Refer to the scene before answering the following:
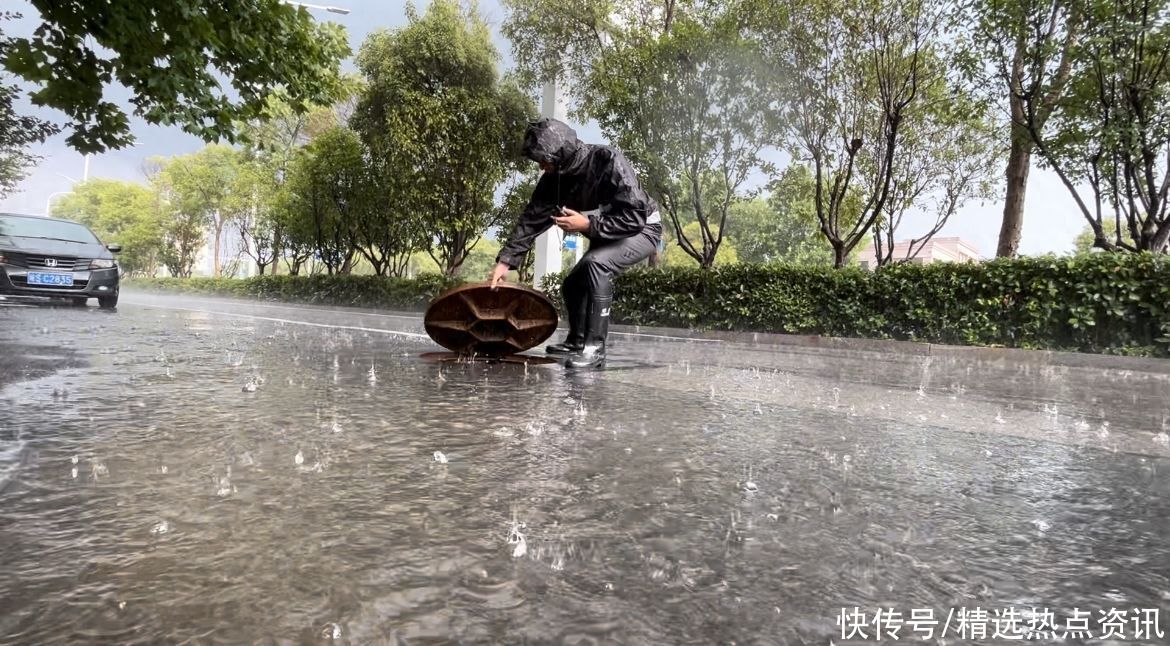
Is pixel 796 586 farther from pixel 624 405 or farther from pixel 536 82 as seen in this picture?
pixel 536 82

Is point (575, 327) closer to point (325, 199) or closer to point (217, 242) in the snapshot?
point (325, 199)

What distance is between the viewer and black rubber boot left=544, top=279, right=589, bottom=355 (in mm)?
5350

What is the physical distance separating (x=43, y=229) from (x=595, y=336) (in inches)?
423

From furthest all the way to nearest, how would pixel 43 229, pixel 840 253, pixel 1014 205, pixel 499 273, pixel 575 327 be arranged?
pixel 840 253 < pixel 1014 205 < pixel 43 229 < pixel 575 327 < pixel 499 273

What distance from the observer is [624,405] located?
3.53 meters

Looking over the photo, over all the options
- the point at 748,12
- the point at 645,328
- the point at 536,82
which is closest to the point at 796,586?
the point at 645,328

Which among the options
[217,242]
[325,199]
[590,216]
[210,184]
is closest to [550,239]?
[325,199]

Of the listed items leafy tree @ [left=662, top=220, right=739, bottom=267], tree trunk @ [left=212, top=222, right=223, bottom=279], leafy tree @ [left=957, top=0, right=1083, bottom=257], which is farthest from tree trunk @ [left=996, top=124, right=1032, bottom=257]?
leafy tree @ [left=662, top=220, right=739, bottom=267]

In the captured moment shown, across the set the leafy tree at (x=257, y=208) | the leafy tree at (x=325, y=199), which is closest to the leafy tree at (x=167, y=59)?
the leafy tree at (x=325, y=199)

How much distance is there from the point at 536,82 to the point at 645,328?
919 centimetres

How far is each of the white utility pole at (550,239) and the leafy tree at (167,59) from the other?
11054mm

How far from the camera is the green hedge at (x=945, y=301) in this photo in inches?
360

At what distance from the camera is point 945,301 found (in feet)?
34.8

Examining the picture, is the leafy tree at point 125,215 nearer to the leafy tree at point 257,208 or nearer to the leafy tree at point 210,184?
the leafy tree at point 210,184
